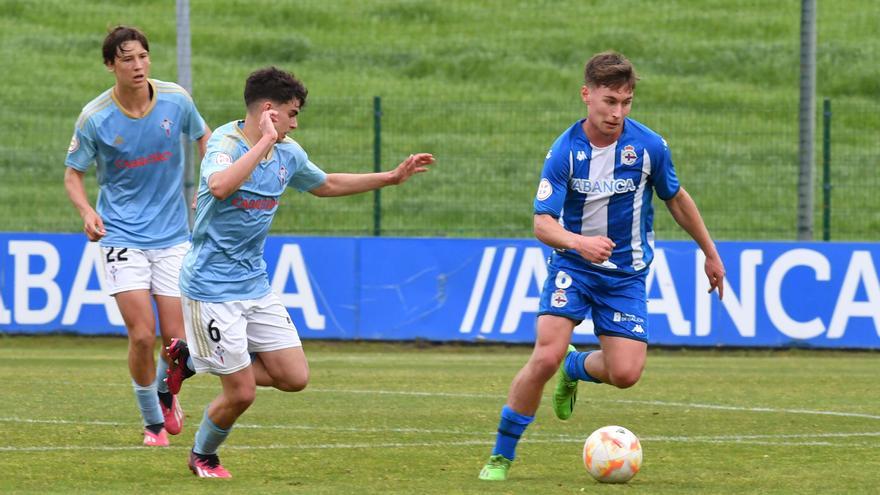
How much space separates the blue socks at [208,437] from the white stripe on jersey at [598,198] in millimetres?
1994

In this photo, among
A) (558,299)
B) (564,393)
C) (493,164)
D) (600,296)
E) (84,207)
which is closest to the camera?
(558,299)

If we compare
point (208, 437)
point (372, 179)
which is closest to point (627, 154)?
point (372, 179)

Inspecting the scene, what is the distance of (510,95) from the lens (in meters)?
29.9

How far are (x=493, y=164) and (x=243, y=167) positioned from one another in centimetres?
1200

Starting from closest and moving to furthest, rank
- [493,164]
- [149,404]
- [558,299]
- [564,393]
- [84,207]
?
[558,299], [564,393], [84,207], [149,404], [493,164]

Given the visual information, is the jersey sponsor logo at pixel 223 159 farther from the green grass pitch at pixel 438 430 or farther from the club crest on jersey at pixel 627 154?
the club crest on jersey at pixel 627 154

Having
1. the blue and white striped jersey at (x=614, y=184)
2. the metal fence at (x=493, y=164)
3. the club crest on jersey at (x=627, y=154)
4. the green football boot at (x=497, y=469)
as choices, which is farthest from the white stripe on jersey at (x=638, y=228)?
the metal fence at (x=493, y=164)

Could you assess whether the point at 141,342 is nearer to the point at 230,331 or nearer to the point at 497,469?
the point at 230,331

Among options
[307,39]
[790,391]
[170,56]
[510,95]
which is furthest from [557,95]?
[790,391]

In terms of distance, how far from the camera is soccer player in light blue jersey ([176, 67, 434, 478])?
23.6 feet

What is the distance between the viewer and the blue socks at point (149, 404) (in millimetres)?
8648

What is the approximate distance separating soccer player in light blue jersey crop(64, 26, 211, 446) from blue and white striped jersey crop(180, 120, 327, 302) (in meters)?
1.51

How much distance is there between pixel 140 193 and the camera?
891 cm

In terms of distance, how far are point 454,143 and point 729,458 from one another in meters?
13.1
